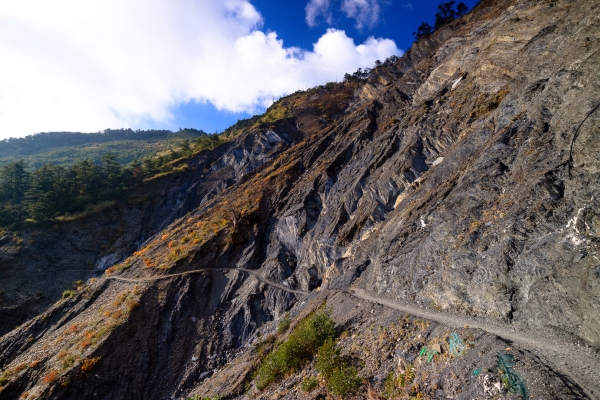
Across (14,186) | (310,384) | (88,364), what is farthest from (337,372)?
(14,186)

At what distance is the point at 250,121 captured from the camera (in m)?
85.5

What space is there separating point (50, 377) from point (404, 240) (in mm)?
23476

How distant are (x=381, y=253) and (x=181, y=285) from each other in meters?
18.1

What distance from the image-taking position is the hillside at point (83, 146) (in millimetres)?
111250

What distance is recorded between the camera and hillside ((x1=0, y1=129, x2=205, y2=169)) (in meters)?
111

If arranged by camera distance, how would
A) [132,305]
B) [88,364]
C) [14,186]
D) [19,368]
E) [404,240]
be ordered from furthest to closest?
[14,186]
[132,305]
[19,368]
[88,364]
[404,240]

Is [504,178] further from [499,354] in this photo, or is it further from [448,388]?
[448,388]

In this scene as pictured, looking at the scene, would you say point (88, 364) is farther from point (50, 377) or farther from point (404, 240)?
point (404, 240)

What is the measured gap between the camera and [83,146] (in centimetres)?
13850

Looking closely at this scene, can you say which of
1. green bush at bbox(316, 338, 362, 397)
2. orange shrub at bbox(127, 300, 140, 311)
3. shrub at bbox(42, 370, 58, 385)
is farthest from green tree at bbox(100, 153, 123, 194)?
green bush at bbox(316, 338, 362, 397)

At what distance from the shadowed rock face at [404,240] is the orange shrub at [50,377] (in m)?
0.15

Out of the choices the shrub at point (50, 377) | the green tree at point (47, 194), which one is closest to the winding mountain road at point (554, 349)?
the shrub at point (50, 377)

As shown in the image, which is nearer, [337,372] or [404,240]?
[337,372]

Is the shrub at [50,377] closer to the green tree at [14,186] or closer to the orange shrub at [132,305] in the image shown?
the orange shrub at [132,305]
